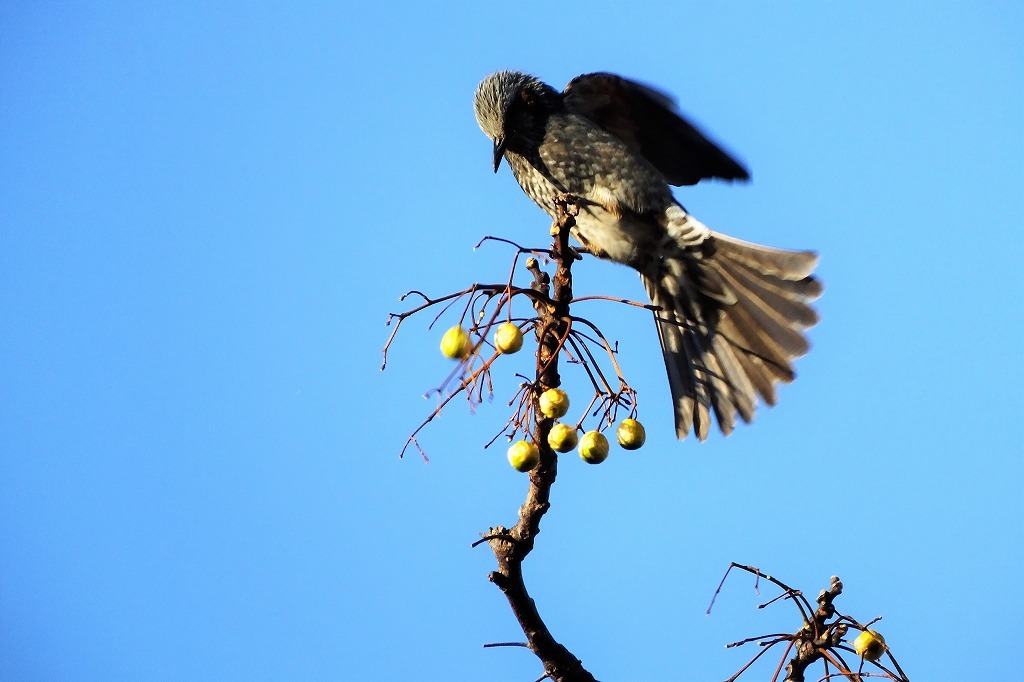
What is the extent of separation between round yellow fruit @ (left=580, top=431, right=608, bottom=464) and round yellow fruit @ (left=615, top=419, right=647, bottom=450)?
0.06 metres

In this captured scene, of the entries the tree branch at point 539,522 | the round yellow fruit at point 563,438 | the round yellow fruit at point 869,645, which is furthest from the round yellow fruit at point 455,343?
the round yellow fruit at point 869,645

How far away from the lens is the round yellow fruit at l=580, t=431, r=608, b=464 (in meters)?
2.72

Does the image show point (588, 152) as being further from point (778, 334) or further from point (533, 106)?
point (778, 334)

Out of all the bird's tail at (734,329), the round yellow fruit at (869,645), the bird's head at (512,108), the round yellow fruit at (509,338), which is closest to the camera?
the round yellow fruit at (869,645)

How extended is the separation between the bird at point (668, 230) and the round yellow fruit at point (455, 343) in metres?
1.67

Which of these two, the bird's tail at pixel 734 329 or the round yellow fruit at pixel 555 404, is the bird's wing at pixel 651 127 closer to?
the bird's tail at pixel 734 329

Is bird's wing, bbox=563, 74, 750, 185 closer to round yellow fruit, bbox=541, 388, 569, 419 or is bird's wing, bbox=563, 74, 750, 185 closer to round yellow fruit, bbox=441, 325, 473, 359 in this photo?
round yellow fruit, bbox=441, 325, 473, 359

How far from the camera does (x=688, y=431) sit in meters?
4.48

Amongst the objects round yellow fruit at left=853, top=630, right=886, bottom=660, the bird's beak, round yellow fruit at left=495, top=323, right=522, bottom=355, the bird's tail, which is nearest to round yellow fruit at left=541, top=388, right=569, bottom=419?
round yellow fruit at left=495, top=323, right=522, bottom=355

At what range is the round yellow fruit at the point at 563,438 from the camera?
8.45 feet

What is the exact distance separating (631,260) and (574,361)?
2228 mm

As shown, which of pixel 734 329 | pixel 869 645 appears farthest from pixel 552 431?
pixel 734 329

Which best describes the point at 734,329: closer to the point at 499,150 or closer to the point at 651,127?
the point at 651,127

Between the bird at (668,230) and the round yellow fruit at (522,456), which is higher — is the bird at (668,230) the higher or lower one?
the higher one
